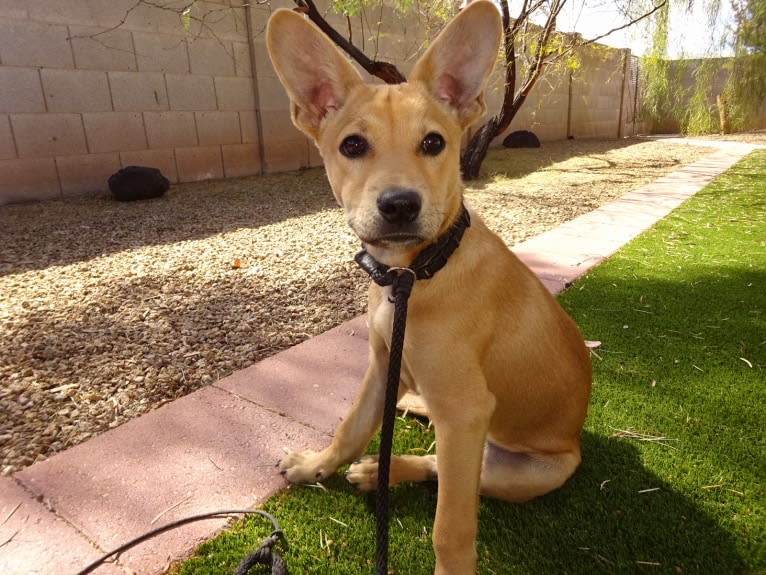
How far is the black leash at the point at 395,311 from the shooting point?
1.71 metres

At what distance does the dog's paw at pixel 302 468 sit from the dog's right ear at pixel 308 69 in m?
1.58

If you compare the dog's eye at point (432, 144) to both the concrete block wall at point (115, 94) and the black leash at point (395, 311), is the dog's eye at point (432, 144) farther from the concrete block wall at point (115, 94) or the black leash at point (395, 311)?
the concrete block wall at point (115, 94)

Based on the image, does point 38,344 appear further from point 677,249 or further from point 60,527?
point 677,249

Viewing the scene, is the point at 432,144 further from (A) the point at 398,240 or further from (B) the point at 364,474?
(B) the point at 364,474

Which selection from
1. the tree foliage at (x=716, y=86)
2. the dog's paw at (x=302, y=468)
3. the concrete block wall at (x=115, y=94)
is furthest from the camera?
the tree foliage at (x=716, y=86)

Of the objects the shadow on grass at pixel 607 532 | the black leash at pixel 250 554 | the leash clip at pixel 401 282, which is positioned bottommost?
the shadow on grass at pixel 607 532

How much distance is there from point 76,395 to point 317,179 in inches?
337

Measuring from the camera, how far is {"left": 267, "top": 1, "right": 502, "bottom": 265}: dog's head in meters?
1.98

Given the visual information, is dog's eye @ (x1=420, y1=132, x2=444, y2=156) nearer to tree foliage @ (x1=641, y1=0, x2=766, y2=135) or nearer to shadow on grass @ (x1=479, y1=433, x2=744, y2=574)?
shadow on grass @ (x1=479, y1=433, x2=744, y2=574)

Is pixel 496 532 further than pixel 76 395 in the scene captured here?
No

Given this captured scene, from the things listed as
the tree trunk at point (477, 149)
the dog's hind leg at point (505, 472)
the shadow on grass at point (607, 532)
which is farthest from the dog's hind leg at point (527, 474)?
the tree trunk at point (477, 149)

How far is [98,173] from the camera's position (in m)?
8.87

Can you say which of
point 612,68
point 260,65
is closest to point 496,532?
point 260,65

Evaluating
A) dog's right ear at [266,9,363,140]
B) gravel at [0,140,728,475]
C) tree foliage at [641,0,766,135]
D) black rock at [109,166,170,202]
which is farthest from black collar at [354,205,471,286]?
tree foliage at [641,0,766,135]
